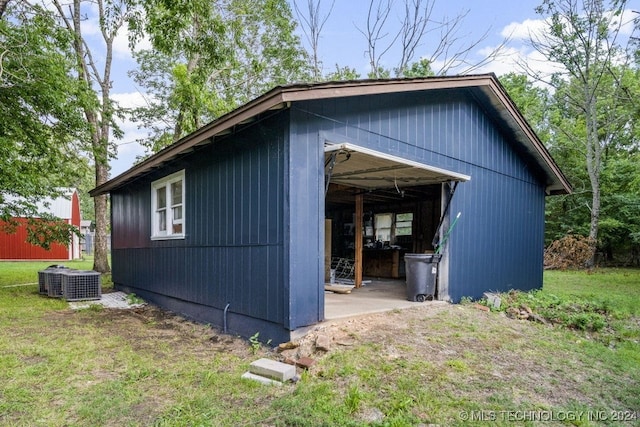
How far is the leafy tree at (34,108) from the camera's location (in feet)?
25.4

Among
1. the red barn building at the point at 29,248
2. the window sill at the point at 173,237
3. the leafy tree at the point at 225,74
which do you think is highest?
the leafy tree at the point at 225,74

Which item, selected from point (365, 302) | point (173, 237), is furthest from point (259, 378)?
point (173, 237)

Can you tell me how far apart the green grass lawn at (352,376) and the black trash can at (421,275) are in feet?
1.68

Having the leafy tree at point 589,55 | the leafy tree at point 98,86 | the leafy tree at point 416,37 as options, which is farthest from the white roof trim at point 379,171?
the leafy tree at point 589,55

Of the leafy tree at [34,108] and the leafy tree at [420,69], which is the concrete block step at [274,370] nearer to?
the leafy tree at [34,108]

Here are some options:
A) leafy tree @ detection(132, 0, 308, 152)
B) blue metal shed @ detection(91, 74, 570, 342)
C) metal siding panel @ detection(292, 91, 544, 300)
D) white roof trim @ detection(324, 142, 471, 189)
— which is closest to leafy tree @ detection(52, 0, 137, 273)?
leafy tree @ detection(132, 0, 308, 152)

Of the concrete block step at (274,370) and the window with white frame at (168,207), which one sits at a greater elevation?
the window with white frame at (168,207)

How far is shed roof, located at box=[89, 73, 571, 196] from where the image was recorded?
3992mm

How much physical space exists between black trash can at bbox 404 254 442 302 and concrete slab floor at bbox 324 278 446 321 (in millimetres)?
139

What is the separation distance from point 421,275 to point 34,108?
29.8 ft

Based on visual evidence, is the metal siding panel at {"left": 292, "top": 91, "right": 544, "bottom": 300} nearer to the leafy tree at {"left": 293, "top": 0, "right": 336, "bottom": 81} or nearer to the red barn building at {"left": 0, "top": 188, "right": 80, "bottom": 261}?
the leafy tree at {"left": 293, "top": 0, "right": 336, "bottom": 81}

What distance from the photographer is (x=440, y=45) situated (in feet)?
49.3

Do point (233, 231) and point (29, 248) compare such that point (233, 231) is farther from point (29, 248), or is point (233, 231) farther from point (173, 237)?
point (29, 248)

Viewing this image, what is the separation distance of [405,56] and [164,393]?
50.1 feet
